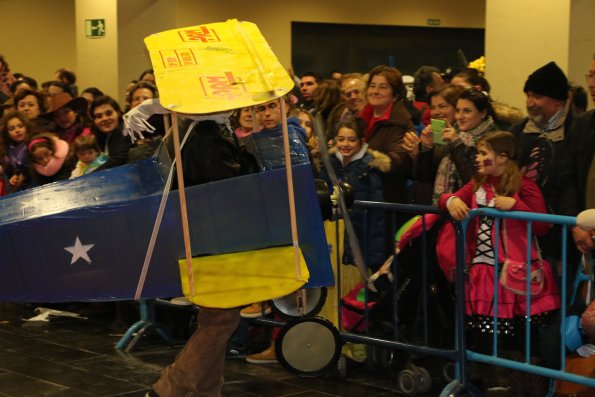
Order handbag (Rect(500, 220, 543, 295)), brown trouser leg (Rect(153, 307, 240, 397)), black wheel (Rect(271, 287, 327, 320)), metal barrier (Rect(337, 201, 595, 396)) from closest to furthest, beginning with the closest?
brown trouser leg (Rect(153, 307, 240, 397)) < metal barrier (Rect(337, 201, 595, 396)) < black wheel (Rect(271, 287, 327, 320)) < handbag (Rect(500, 220, 543, 295))

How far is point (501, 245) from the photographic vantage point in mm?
5969

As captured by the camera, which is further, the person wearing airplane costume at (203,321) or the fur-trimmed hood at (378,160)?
the fur-trimmed hood at (378,160)

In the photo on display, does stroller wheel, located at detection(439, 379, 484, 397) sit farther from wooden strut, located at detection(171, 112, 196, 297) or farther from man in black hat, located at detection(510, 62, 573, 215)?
wooden strut, located at detection(171, 112, 196, 297)

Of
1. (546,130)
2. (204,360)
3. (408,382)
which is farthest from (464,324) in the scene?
(204,360)

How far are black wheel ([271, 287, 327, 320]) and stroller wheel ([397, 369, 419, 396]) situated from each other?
3.05 ft

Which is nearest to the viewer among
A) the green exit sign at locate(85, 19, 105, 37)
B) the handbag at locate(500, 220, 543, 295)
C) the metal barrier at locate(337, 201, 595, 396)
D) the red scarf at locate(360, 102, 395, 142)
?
the metal barrier at locate(337, 201, 595, 396)

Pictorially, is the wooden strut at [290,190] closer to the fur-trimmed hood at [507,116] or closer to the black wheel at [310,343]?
A: the black wheel at [310,343]

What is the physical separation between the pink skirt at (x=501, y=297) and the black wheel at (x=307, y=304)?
35.6 inches

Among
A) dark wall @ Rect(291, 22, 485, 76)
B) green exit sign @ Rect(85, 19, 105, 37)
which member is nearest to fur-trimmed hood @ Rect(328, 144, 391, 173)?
green exit sign @ Rect(85, 19, 105, 37)

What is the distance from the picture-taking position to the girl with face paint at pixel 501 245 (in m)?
5.89

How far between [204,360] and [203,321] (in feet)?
0.67

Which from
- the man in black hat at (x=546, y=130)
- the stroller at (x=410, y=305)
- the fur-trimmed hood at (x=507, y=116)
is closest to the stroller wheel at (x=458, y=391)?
the stroller at (x=410, y=305)

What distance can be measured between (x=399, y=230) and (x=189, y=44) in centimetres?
233

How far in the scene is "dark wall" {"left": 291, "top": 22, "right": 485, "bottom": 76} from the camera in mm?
18844
